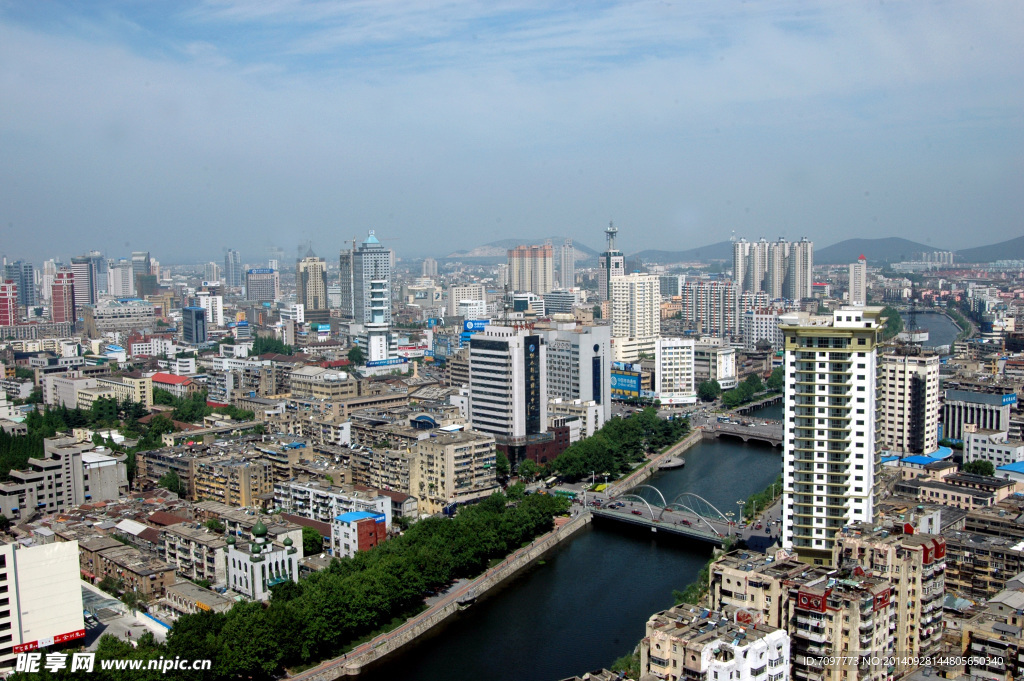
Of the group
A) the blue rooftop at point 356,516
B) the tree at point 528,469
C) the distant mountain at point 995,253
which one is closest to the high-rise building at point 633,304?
the distant mountain at point 995,253

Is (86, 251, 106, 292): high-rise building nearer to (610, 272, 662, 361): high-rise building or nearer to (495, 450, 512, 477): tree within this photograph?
(610, 272, 662, 361): high-rise building

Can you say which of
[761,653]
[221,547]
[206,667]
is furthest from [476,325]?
[761,653]

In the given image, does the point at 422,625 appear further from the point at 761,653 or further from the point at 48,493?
the point at 48,493

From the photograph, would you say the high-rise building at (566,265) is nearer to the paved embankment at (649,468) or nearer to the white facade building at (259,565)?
the paved embankment at (649,468)

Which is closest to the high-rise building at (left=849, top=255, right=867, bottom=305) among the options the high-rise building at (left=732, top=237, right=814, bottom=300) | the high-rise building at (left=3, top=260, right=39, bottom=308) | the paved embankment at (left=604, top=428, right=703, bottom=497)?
the high-rise building at (left=732, top=237, right=814, bottom=300)

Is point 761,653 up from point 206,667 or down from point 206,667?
up

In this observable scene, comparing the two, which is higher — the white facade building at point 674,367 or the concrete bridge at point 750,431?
the white facade building at point 674,367
